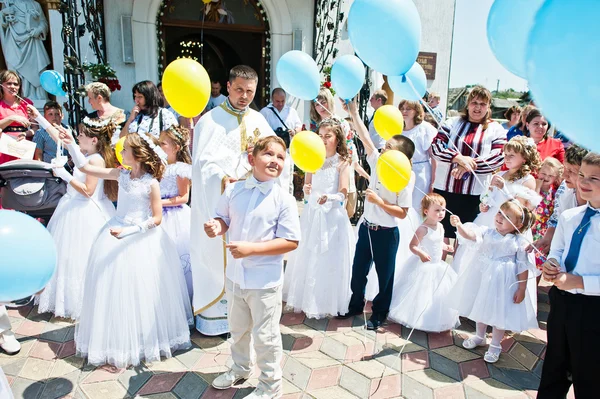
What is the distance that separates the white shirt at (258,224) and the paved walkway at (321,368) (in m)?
0.82

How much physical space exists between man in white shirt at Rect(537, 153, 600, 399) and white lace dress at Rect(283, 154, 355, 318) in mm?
1686

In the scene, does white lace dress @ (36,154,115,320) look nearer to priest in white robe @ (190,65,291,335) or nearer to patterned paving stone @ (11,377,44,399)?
patterned paving stone @ (11,377,44,399)

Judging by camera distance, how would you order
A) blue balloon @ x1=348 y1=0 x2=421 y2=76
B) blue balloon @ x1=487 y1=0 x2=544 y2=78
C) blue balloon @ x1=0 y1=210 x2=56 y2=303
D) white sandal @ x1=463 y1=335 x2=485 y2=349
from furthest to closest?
1. white sandal @ x1=463 y1=335 x2=485 y2=349
2. blue balloon @ x1=348 y1=0 x2=421 y2=76
3. blue balloon @ x1=487 y1=0 x2=544 y2=78
4. blue balloon @ x1=0 y1=210 x2=56 y2=303

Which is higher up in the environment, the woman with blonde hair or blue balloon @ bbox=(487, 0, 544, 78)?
blue balloon @ bbox=(487, 0, 544, 78)

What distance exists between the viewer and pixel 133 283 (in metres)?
2.84

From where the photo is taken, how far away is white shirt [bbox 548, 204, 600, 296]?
2.05 m

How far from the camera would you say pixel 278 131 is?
644 centimetres

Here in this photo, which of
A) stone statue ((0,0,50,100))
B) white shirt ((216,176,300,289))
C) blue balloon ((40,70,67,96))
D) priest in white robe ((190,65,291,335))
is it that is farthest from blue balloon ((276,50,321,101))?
stone statue ((0,0,50,100))

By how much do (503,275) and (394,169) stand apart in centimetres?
112

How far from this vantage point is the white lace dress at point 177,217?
347cm

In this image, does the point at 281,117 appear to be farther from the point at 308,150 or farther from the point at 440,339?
the point at 440,339

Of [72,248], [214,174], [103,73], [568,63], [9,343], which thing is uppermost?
[103,73]

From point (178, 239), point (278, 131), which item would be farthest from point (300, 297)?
point (278, 131)

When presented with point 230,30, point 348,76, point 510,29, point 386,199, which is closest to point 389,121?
point 348,76
